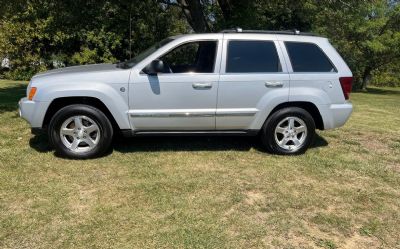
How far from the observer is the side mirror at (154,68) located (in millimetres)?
5820

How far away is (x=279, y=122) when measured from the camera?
6.37m

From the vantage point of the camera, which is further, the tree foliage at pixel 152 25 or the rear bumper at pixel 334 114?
the tree foliage at pixel 152 25

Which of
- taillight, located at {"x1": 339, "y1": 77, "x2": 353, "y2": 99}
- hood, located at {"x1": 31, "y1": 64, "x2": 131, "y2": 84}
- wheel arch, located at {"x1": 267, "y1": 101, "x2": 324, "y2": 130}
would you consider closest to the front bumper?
hood, located at {"x1": 31, "y1": 64, "x2": 131, "y2": 84}

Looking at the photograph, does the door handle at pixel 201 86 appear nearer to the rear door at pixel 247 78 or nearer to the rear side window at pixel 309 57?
the rear door at pixel 247 78

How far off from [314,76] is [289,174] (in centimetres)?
157

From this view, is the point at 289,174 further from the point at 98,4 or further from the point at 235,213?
the point at 98,4

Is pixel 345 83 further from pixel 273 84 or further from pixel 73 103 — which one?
pixel 73 103

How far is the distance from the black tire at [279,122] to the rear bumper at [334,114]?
0.67 ft

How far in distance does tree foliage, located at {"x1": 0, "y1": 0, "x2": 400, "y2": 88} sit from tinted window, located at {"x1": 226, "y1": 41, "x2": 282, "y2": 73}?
7.02 meters

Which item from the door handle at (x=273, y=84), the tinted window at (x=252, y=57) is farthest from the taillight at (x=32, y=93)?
the door handle at (x=273, y=84)

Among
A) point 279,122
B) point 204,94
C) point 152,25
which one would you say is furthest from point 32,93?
point 152,25

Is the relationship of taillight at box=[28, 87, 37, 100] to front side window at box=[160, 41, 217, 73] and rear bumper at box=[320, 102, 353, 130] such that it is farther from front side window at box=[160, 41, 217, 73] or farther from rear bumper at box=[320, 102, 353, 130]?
rear bumper at box=[320, 102, 353, 130]

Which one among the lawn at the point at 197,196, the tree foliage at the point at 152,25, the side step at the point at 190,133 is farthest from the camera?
the tree foliage at the point at 152,25

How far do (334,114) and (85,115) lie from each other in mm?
3551
